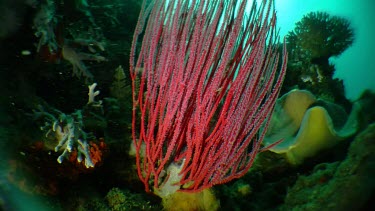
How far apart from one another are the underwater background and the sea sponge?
12 mm

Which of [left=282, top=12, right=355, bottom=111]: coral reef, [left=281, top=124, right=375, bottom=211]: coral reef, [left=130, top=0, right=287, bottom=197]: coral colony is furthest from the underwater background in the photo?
[left=282, top=12, right=355, bottom=111]: coral reef

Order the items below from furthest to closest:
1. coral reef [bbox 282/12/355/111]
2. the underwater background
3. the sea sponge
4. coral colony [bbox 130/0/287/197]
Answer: coral reef [bbox 282/12/355/111] → the sea sponge → the underwater background → coral colony [bbox 130/0/287/197]

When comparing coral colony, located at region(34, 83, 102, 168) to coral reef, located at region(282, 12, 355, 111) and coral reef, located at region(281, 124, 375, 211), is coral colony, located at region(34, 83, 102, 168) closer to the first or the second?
coral reef, located at region(281, 124, 375, 211)

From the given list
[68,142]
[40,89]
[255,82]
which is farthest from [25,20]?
[255,82]

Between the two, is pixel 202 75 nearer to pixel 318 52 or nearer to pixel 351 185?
pixel 351 185

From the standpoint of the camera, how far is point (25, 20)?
81.9 inches

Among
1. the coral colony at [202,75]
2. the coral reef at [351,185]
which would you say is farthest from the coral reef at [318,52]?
the coral colony at [202,75]

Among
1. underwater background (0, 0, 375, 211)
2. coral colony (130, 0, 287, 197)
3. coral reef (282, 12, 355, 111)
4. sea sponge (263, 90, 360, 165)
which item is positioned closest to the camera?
coral colony (130, 0, 287, 197)

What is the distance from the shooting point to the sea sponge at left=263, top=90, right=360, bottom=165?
288 centimetres

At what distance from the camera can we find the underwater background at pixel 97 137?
1906 millimetres

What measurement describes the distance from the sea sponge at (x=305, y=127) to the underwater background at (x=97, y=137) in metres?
0.01

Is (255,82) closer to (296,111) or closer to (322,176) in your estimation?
(322,176)

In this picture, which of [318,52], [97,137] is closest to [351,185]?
[97,137]

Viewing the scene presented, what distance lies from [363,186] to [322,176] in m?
0.54
